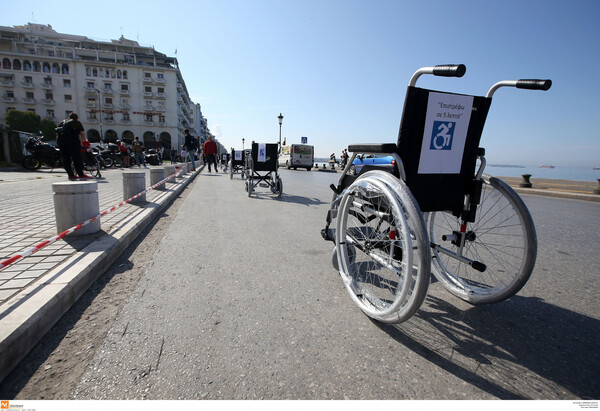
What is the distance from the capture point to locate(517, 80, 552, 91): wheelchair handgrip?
2.16m

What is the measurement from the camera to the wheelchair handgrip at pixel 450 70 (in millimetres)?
1965

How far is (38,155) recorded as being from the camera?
12.8 metres

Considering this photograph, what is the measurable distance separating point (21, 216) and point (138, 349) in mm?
4493

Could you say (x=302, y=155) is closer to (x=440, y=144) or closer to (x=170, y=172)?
(x=170, y=172)

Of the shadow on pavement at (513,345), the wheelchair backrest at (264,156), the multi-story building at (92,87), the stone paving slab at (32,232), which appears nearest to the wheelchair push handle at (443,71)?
the shadow on pavement at (513,345)

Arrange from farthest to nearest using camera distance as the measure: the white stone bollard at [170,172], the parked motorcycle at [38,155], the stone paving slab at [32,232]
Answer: the parked motorcycle at [38,155], the white stone bollard at [170,172], the stone paving slab at [32,232]

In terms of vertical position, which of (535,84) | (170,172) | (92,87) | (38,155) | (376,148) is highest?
(92,87)

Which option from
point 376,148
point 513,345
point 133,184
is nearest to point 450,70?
point 376,148

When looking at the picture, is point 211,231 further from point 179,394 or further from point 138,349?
point 179,394

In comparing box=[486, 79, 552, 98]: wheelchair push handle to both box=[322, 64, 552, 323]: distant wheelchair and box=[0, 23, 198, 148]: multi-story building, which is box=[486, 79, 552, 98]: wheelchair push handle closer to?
box=[322, 64, 552, 323]: distant wheelchair

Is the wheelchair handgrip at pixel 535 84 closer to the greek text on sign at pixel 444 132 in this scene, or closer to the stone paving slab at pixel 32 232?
the greek text on sign at pixel 444 132

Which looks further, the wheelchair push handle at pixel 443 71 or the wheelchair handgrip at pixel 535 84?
the wheelchair handgrip at pixel 535 84

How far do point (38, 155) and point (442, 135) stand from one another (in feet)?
53.2

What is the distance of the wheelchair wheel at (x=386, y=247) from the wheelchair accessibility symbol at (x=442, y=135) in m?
0.52
